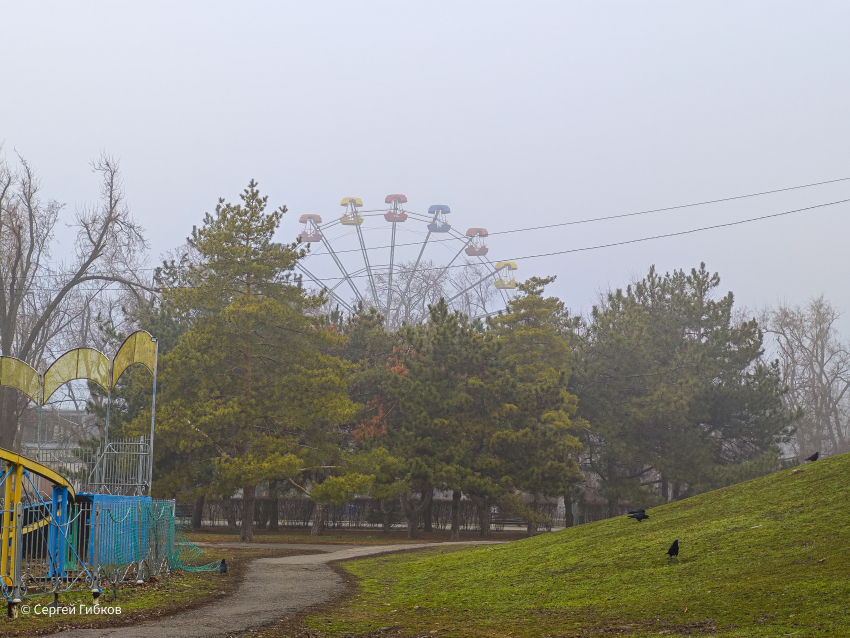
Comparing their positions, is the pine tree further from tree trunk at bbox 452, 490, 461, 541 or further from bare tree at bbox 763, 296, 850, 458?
bare tree at bbox 763, 296, 850, 458

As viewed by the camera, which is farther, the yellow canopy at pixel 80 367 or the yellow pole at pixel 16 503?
the yellow canopy at pixel 80 367

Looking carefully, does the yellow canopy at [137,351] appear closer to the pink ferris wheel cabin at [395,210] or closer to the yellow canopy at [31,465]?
the yellow canopy at [31,465]

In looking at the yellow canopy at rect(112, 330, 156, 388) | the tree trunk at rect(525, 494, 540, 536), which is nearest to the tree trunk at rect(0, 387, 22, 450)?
the yellow canopy at rect(112, 330, 156, 388)

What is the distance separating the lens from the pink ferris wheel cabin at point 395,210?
265ft

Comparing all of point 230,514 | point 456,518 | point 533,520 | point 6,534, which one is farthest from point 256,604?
point 230,514

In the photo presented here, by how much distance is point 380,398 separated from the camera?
40.9 m

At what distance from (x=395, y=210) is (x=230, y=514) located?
44.8 metres

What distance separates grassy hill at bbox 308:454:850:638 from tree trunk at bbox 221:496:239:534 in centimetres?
1943

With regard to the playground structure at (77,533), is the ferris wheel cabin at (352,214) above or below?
above

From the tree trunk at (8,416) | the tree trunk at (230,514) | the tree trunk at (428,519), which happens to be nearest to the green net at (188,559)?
the tree trunk at (8,416)

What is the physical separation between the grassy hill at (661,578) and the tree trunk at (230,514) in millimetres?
19430

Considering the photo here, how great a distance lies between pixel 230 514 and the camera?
41.3m

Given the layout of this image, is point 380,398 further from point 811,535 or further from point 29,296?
point 811,535

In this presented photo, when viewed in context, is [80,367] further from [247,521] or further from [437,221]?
[437,221]
